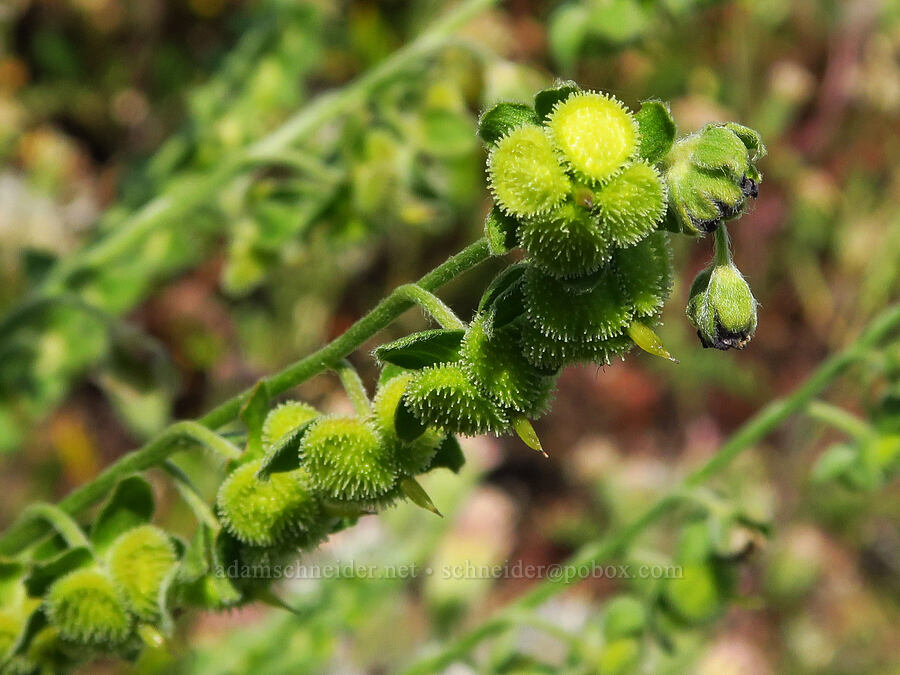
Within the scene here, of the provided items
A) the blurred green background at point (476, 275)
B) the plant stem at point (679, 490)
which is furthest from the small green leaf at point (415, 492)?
the blurred green background at point (476, 275)

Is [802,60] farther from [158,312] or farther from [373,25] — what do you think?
[158,312]

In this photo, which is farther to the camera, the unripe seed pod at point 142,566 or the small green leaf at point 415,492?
the unripe seed pod at point 142,566

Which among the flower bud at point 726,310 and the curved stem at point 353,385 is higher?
the curved stem at point 353,385

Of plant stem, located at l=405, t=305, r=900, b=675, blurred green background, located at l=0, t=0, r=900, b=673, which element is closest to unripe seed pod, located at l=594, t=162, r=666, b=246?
plant stem, located at l=405, t=305, r=900, b=675

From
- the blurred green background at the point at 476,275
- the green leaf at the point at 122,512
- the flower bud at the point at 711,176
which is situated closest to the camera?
the flower bud at the point at 711,176

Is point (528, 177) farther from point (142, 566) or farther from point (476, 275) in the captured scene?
point (476, 275)

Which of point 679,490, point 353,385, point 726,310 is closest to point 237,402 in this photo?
point 353,385

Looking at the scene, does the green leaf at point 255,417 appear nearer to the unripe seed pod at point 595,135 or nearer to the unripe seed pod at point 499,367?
the unripe seed pod at point 499,367
